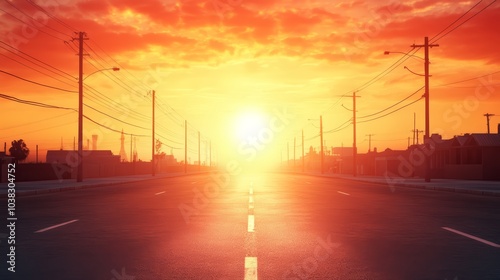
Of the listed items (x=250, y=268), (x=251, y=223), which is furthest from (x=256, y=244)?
(x=251, y=223)

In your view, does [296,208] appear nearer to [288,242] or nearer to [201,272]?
[288,242]

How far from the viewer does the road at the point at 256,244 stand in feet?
23.9

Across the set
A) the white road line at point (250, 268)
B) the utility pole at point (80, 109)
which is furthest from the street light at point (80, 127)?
the white road line at point (250, 268)

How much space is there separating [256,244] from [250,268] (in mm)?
2153

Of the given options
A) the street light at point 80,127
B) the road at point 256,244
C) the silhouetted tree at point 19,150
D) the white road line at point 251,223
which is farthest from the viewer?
the silhouetted tree at point 19,150

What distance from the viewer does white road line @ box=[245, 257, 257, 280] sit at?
6957mm

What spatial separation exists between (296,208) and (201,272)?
9969mm

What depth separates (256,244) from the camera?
961 cm

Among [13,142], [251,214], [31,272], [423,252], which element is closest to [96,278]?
[31,272]

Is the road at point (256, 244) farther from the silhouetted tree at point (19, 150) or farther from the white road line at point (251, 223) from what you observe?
the silhouetted tree at point (19, 150)

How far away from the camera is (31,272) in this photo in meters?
7.24

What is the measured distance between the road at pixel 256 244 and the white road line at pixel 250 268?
0.05ft

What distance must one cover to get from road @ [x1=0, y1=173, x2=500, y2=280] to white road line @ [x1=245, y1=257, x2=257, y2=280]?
0.05 feet

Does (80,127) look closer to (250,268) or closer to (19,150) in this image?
(250,268)
